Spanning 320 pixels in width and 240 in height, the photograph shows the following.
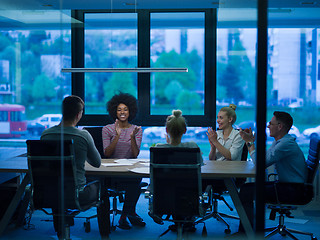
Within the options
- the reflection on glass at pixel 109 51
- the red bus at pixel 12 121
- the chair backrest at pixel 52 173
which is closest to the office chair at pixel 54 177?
the chair backrest at pixel 52 173

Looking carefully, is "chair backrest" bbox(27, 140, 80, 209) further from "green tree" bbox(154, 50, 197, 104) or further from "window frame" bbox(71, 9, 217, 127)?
"green tree" bbox(154, 50, 197, 104)

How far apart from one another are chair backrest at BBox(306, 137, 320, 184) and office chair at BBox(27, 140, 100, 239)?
2.19 metres

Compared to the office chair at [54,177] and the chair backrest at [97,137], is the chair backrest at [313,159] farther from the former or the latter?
the chair backrest at [97,137]

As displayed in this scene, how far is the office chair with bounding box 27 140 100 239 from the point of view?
365 centimetres

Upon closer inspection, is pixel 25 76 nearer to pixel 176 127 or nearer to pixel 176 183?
pixel 176 127

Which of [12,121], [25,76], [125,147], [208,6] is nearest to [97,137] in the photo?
[125,147]

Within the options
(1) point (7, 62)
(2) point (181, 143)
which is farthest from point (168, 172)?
(1) point (7, 62)

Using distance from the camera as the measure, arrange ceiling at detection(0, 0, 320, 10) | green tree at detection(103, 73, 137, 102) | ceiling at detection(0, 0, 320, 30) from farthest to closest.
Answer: green tree at detection(103, 73, 137, 102)
ceiling at detection(0, 0, 320, 10)
ceiling at detection(0, 0, 320, 30)

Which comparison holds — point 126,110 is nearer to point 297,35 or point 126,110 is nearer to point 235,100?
point 235,100

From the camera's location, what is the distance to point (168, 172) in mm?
3574

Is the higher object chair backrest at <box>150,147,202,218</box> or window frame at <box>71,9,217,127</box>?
window frame at <box>71,9,217,127</box>

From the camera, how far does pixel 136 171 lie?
4.04 m

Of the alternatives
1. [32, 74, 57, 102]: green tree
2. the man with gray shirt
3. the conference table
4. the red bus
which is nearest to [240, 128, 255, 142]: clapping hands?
the conference table

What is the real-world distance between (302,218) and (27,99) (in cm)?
335
